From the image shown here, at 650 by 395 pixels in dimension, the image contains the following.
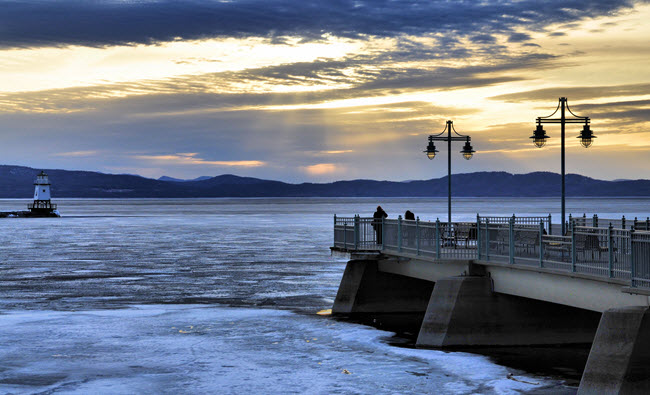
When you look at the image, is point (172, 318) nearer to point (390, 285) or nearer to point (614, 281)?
point (390, 285)

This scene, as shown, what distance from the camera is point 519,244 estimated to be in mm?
19953

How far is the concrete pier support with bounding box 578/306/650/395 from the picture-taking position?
45.2 ft

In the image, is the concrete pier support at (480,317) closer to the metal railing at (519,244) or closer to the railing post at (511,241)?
the metal railing at (519,244)

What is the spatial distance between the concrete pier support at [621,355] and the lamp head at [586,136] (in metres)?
13.9

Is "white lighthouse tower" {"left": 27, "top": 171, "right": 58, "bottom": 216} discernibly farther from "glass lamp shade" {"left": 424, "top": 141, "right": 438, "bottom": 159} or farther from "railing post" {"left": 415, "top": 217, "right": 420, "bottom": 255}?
"railing post" {"left": 415, "top": 217, "right": 420, "bottom": 255}

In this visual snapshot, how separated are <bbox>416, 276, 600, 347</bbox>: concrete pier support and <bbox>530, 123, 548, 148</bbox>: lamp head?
7137mm

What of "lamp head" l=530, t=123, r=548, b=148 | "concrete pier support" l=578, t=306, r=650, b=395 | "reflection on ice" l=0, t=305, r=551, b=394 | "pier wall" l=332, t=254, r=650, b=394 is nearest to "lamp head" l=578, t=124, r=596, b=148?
"lamp head" l=530, t=123, r=548, b=148

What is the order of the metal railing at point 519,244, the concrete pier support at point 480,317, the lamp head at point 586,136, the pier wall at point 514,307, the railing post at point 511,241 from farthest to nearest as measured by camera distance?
the lamp head at point 586,136 < the concrete pier support at point 480,317 < the railing post at point 511,241 < the metal railing at point 519,244 < the pier wall at point 514,307

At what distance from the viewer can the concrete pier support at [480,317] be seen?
20781 mm

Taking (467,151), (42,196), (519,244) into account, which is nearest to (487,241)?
(519,244)

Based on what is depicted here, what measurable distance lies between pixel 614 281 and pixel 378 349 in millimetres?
7241

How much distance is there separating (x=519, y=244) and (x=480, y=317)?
221 centimetres

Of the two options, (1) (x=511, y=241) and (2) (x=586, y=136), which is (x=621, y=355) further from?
(2) (x=586, y=136)

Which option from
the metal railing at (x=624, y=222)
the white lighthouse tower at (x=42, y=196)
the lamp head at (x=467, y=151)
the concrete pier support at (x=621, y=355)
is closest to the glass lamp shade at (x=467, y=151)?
the lamp head at (x=467, y=151)
